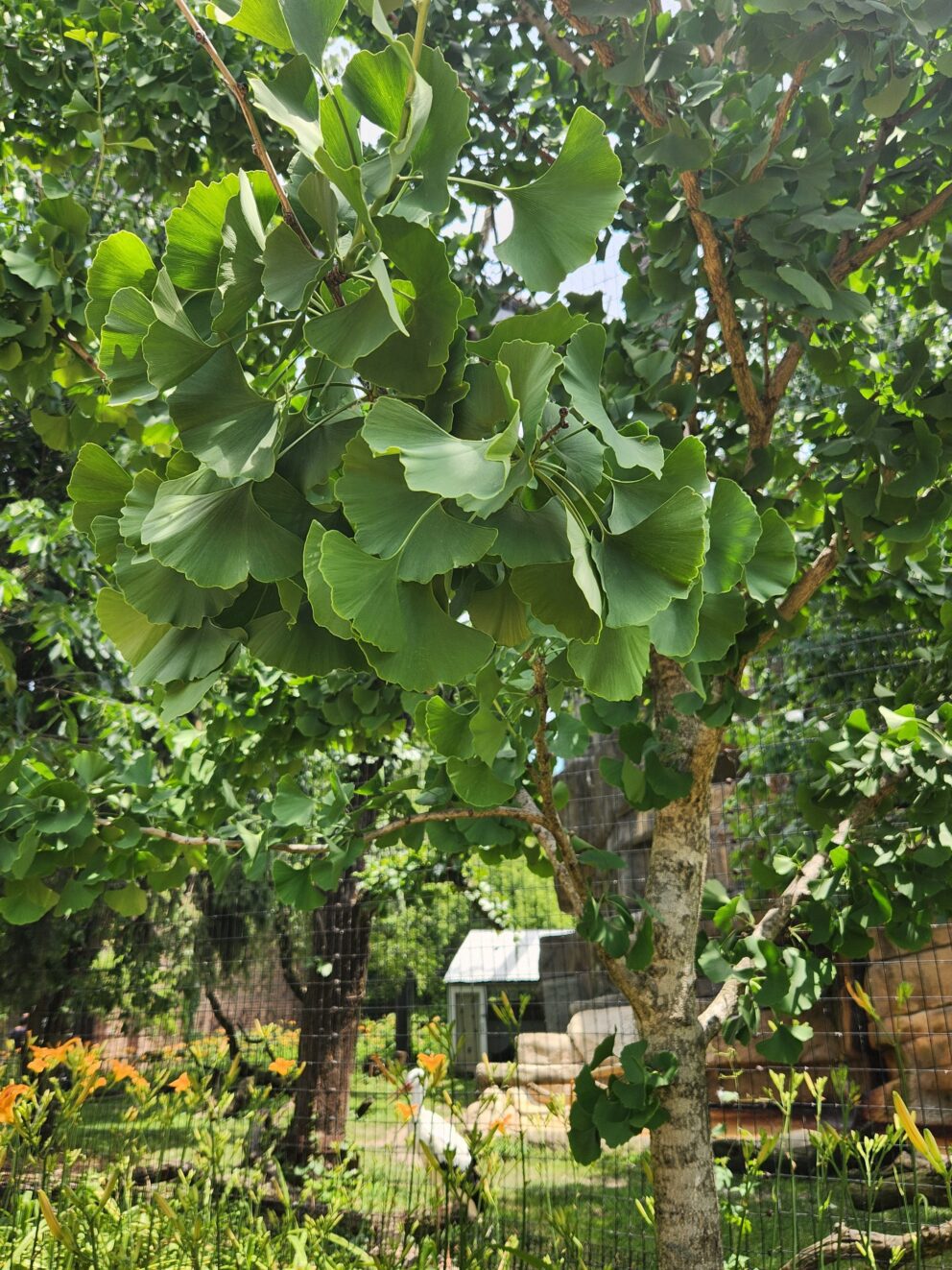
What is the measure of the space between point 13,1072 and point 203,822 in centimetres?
245

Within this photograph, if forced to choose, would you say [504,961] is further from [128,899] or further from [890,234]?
[890,234]

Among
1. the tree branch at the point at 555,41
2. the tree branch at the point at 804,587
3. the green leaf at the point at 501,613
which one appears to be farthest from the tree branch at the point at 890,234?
the green leaf at the point at 501,613

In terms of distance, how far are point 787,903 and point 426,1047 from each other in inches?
118

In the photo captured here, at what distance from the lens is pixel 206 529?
0.59 metres

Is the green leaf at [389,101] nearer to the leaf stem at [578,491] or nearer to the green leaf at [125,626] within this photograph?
the leaf stem at [578,491]

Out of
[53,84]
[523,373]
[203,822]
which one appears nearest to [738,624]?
[523,373]

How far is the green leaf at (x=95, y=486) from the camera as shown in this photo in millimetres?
680

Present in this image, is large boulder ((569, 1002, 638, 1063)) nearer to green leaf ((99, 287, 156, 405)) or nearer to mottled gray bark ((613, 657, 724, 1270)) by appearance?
mottled gray bark ((613, 657, 724, 1270))

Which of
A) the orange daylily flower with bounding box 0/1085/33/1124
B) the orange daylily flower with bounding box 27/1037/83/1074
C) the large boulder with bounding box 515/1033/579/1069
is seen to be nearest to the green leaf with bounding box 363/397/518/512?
the orange daylily flower with bounding box 0/1085/33/1124

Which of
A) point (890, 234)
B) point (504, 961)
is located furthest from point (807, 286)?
point (504, 961)

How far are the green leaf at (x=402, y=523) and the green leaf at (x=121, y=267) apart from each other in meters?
0.22

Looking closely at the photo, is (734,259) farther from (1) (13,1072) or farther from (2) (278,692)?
(1) (13,1072)

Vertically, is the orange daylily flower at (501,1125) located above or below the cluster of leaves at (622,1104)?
below

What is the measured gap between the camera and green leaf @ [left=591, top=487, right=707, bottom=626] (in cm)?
55
